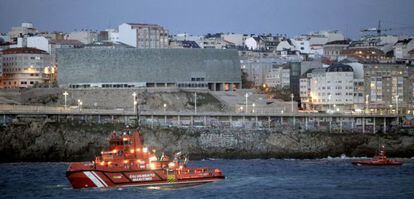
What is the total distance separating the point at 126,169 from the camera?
72.1m

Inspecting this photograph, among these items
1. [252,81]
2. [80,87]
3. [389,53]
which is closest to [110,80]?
[80,87]

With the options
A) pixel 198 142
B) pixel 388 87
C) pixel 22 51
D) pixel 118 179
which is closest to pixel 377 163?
pixel 198 142

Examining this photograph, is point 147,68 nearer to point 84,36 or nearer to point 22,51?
point 22,51

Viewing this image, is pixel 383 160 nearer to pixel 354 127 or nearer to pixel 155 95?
pixel 354 127

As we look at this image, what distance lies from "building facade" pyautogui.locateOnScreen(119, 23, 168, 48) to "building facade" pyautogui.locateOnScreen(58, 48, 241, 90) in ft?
93.6

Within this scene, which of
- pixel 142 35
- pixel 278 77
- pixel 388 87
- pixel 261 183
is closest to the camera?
pixel 261 183

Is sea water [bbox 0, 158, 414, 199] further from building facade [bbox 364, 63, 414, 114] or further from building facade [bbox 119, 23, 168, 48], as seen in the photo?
building facade [bbox 119, 23, 168, 48]

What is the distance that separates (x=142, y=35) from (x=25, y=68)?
23.4m

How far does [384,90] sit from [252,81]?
101ft

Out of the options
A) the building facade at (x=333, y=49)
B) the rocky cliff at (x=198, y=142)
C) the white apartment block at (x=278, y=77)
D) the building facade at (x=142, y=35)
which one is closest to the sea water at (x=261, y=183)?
the rocky cliff at (x=198, y=142)

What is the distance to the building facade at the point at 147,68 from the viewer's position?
5448 inches

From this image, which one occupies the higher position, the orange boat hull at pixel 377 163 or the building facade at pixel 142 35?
the building facade at pixel 142 35

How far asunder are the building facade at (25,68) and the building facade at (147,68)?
15948 mm

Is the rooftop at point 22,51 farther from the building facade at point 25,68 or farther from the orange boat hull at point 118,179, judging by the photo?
the orange boat hull at point 118,179
